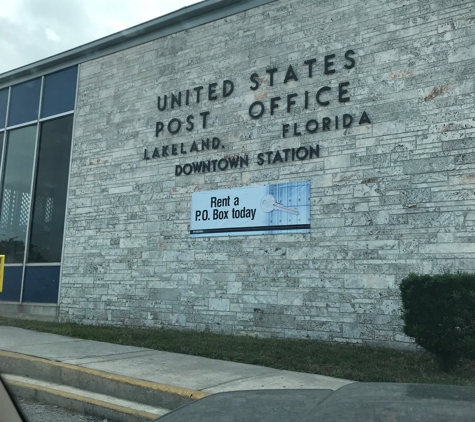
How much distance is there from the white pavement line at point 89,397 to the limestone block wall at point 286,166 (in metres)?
4.12

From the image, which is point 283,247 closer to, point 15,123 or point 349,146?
point 349,146

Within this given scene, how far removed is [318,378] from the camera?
6543mm

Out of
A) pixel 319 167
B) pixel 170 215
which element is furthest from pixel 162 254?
pixel 319 167

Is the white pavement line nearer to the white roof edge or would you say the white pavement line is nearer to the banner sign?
the banner sign

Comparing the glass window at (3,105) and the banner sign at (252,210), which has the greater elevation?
the glass window at (3,105)

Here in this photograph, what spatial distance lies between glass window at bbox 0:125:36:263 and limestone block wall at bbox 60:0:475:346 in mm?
1736

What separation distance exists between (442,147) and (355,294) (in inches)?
108

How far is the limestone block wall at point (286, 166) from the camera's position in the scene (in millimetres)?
8742

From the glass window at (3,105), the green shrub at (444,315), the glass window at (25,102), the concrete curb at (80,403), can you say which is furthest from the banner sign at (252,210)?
the glass window at (3,105)

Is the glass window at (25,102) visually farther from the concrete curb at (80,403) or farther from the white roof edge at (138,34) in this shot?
the concrete curb at (80,403)

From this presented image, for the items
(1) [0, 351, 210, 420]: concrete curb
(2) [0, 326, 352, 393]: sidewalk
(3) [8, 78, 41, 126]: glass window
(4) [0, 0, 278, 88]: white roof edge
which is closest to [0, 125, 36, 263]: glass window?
(3) [8, 78, 41, 126]: glass window

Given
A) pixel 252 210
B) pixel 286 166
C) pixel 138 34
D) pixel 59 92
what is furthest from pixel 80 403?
pixel 59 92

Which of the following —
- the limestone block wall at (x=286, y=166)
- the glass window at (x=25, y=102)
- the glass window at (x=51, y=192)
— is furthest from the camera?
the glass window at (x=25, y=102)

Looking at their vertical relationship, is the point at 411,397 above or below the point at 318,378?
above
